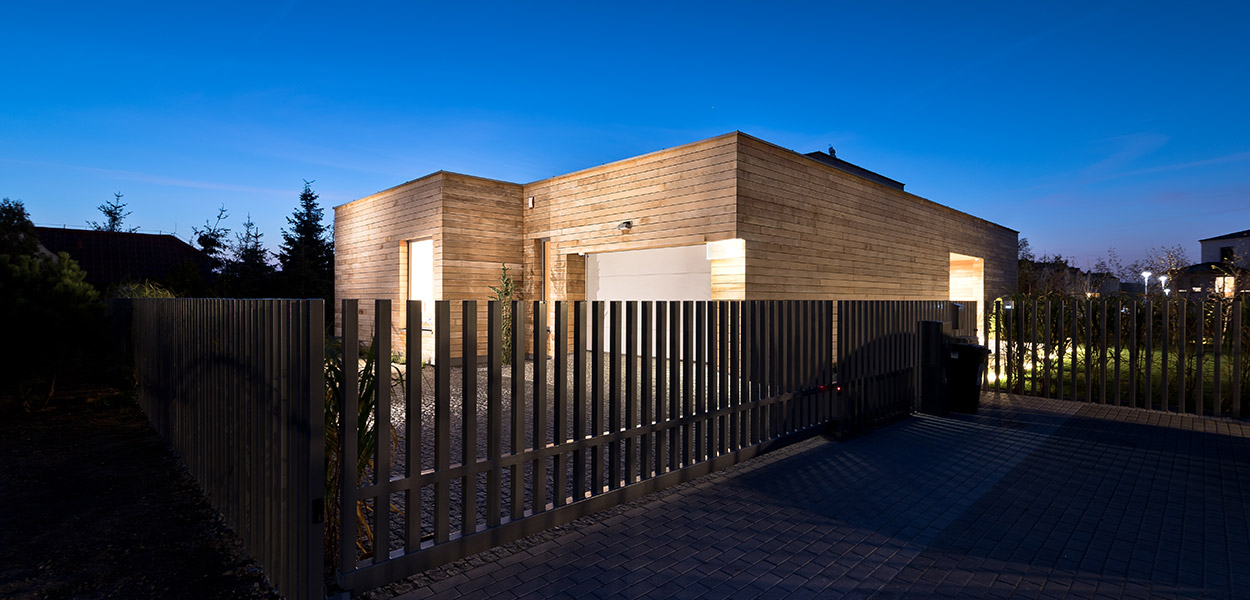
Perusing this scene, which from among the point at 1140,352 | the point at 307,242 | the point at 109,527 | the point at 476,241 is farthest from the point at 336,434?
the point at 307,242

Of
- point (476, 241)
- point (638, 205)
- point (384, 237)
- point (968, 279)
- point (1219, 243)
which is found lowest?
point (968, 279)

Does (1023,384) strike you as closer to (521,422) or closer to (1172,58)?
(521,422)

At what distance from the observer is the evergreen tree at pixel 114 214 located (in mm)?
41719

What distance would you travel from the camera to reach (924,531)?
3.17 m

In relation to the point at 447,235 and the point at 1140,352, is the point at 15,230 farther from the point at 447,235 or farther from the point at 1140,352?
the point at 1140,352

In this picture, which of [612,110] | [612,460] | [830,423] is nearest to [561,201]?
[830,423]

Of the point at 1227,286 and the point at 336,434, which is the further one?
the point at 1227,286

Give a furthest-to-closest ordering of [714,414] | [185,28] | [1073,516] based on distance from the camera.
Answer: [185,28] → [714,414] → [1073,516]

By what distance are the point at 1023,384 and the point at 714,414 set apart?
6522 mm

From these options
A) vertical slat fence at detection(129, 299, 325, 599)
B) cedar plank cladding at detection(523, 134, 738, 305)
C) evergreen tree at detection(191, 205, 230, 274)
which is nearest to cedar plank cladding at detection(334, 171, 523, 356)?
cedar plank cladding at detection(523, 134, 738, 305)

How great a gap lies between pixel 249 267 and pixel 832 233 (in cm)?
3007

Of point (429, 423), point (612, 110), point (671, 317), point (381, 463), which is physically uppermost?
point (612, 110)

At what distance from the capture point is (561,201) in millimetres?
11578

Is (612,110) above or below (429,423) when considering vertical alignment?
above
